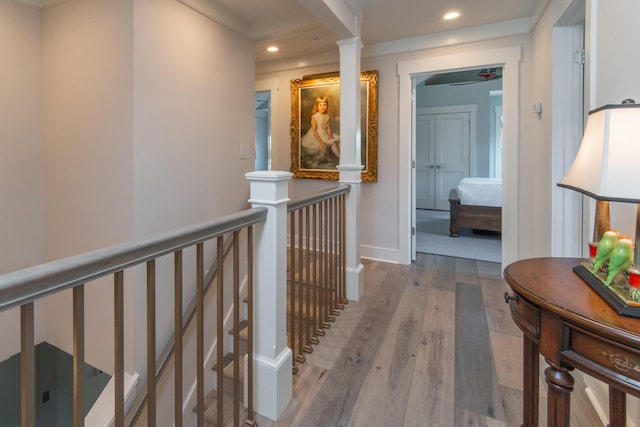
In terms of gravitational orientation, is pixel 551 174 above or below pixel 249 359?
above

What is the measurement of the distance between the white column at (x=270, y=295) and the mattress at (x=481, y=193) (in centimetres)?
384

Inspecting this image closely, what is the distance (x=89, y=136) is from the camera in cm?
245

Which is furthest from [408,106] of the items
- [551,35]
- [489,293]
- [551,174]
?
[489,293]

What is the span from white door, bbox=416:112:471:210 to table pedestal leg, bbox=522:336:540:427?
640 centimetres

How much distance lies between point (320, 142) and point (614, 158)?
3.23 metres

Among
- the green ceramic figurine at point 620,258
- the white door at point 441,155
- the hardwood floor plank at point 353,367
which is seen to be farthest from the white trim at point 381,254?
the white door at point 441,155

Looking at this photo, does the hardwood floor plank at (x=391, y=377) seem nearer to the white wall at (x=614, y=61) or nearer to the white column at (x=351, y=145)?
the white column at (x=351, y=145)

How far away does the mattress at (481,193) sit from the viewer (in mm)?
4520

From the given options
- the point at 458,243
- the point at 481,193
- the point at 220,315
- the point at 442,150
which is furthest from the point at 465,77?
the point at 220,315

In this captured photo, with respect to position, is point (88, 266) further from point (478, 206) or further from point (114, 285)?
point (478, 206)

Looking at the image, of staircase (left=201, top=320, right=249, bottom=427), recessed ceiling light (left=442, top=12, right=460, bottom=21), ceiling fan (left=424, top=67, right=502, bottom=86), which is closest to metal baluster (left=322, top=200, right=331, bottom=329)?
staircase (left=201, top=320, right=249, bottom=427)

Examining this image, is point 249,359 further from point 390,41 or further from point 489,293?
point 390,41

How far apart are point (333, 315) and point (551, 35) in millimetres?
2386

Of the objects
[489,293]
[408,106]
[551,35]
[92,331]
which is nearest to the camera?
[551,35]
